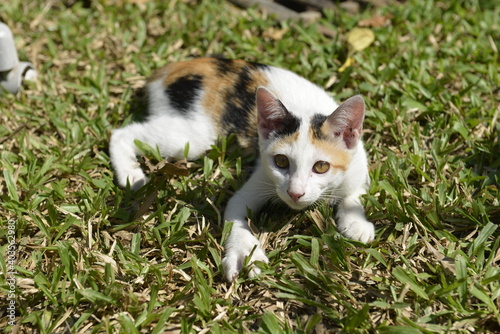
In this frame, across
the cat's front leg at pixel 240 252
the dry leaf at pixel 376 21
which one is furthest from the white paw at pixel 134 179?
the dry leaf at pixel 376 21

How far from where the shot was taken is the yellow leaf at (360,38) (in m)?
4.79

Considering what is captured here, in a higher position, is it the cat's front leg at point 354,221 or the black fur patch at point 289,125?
the black fur patch at point 289,125

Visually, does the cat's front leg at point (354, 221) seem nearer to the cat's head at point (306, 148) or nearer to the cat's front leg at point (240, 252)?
the cat's head at point (306, 148)

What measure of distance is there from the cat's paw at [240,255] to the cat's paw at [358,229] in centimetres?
56

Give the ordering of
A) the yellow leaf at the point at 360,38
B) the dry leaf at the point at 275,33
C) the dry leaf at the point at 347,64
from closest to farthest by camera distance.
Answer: the dry leaf at the point at 347,64, the yellow leaf at the point at 360,38, the dry leaf at the point at 275,33

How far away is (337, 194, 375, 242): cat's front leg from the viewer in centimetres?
309

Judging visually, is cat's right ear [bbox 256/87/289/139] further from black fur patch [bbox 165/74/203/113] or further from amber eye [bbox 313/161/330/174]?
black fur patch [bbox 165/74/203/113]

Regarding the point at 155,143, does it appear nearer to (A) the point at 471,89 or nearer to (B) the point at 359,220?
(B) the point at 359,220

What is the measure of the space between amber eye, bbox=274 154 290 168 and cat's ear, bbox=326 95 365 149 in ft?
1.11

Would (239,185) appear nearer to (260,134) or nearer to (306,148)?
(260,134)

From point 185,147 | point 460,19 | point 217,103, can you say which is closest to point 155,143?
point 185,147

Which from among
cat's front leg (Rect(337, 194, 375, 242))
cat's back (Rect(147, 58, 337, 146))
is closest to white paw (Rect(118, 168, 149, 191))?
cat's back (Rect(147, 58, 337, 146))

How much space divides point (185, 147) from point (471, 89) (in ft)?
8.53

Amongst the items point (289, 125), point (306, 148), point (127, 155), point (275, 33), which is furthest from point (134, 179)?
point (275, 33)
